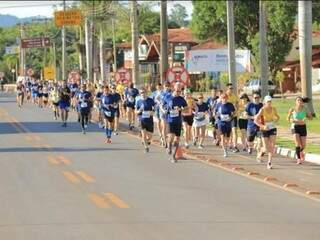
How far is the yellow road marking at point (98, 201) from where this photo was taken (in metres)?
12.7

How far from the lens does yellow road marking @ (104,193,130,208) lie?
41.8 ft

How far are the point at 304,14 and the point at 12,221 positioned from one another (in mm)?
23492

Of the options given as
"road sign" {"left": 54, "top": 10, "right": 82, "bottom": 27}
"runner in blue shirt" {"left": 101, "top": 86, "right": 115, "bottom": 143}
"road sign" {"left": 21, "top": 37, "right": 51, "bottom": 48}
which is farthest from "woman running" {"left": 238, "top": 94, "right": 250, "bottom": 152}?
"road sign" {"left": 21, "top": 37, "right": 51, "bottom": 48}

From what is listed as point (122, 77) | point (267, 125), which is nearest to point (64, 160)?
point (267, 125)

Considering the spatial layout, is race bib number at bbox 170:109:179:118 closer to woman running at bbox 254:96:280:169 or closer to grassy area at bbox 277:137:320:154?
woman running at bbox 254:96:280:169

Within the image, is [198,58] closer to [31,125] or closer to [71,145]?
[31,125]

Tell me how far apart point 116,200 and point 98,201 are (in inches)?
11.8

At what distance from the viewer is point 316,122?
31859mm

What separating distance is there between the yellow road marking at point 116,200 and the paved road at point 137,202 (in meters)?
0.02

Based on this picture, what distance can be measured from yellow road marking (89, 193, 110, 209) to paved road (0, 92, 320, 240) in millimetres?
16

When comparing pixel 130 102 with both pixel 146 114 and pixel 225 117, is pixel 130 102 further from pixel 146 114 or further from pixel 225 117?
pixel 225 117

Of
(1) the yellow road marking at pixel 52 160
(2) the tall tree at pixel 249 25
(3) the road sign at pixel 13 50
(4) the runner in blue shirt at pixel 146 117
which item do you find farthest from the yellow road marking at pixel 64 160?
(3) the road sign at pixel 13 50

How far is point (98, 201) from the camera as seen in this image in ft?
43.3

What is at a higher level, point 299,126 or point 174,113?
point 174,113
